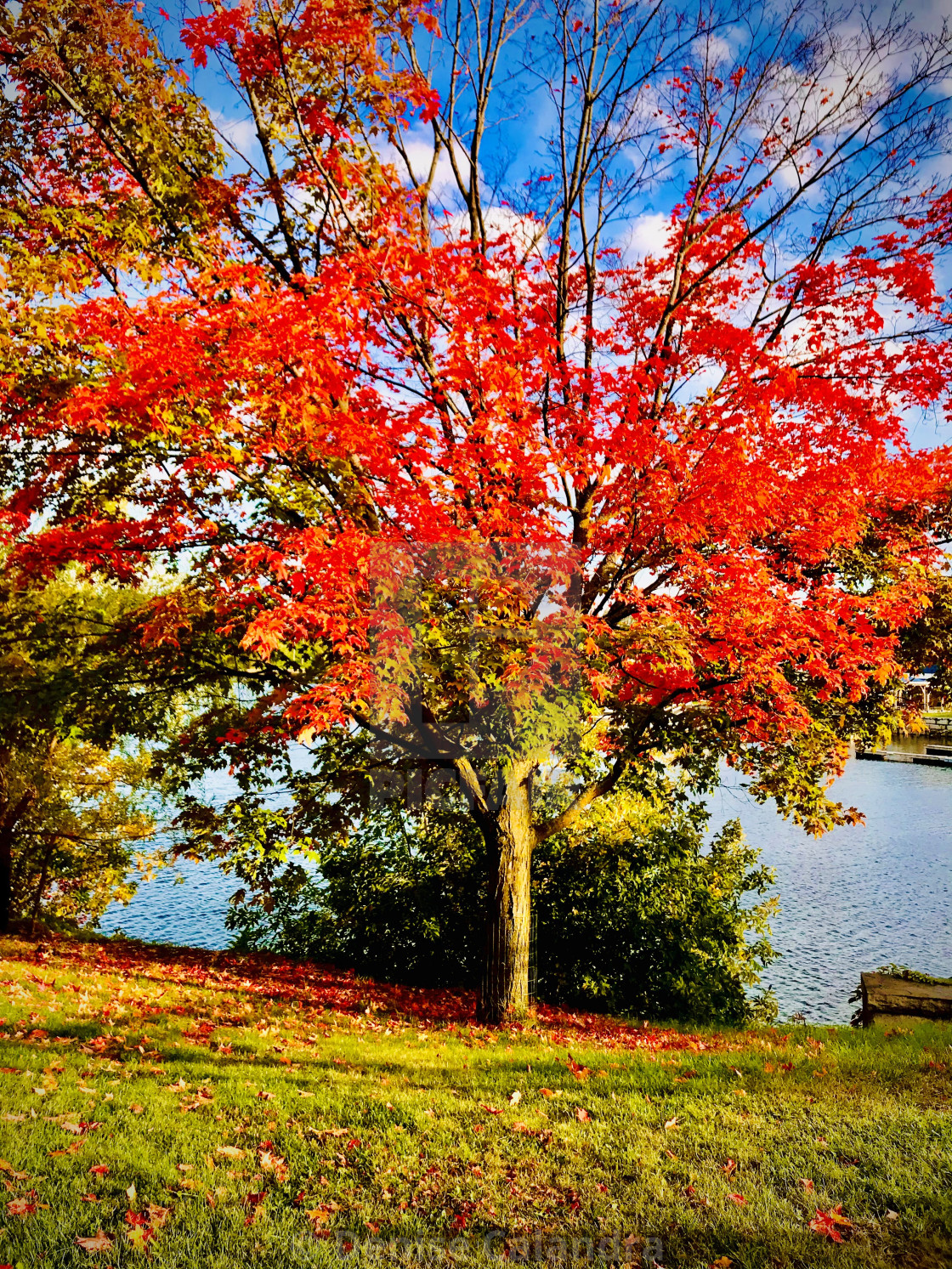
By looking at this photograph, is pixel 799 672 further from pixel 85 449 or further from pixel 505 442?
pixel 85 449

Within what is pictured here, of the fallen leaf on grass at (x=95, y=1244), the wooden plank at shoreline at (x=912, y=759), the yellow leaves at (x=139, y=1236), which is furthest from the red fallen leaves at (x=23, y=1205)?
the wooden plank at shoreline at (x=912, y=759)

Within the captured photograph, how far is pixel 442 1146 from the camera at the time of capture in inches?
185

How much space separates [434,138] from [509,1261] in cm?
1059

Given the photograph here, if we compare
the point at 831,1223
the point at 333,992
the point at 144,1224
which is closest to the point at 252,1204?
the point at 144,1224

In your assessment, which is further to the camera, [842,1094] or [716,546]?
[716,546]

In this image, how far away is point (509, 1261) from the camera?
11.7 feet

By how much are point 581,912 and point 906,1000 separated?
15.0 ft

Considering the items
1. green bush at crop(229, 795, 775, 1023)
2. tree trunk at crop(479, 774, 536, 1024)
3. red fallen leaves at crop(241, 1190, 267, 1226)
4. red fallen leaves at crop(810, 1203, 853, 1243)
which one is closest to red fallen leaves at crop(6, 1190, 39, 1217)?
red fallen leaves at crop(241, 1190, 267, 1226)

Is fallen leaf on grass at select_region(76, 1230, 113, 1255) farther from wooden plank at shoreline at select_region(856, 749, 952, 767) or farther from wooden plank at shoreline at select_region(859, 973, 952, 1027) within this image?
wooden plank at shoreline at select_region(856, 749, 952, 767)

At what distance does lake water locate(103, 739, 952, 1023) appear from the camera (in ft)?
50.6

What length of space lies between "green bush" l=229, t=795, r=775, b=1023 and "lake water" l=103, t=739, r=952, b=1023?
2.30 metres

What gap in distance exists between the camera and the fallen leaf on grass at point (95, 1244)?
3.33 meters

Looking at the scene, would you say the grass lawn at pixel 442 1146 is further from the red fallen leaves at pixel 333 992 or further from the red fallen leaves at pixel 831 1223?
the red fallen leaves at pixel 333 992

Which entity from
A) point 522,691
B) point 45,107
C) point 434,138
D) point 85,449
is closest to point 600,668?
point 522,691
